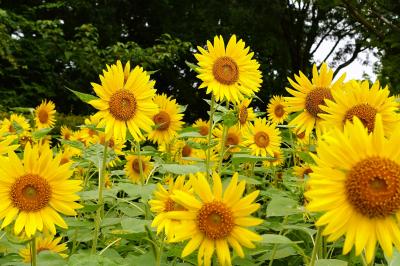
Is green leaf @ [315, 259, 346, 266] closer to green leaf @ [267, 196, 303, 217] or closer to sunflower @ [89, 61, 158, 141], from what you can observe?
green leaf @ [267, 196, 303, 217]

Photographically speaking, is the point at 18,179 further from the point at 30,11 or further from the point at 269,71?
the point at 269,71

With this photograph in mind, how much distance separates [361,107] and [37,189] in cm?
99

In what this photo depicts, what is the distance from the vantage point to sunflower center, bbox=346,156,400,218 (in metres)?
1.16

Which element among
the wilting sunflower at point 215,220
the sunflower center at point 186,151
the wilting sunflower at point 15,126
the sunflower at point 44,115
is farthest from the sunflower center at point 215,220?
the sunflower at point 44,115

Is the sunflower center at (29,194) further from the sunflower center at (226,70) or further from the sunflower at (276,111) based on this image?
the sunflower at (276,111)

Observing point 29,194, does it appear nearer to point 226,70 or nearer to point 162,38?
point 226,70

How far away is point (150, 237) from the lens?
4.97ft

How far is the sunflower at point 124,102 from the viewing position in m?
2.07

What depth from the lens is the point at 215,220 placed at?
1.41m

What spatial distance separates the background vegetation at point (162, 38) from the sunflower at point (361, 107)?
5766 mm

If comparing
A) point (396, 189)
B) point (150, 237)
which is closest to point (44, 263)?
point (150, 237)

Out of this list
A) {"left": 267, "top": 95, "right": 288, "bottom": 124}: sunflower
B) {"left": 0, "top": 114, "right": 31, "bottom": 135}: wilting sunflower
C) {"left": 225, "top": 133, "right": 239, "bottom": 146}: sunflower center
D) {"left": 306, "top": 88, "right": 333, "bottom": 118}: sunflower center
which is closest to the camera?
{"left": 306, "top": 88, "right": 333, "bottom": 118}: sunflower center

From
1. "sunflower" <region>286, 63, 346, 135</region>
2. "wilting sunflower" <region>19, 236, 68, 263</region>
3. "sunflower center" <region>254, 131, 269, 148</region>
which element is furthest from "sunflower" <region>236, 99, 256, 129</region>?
"wilting sunflower" <region>19, 236, 68, 263</region>

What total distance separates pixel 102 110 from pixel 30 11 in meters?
11.7
